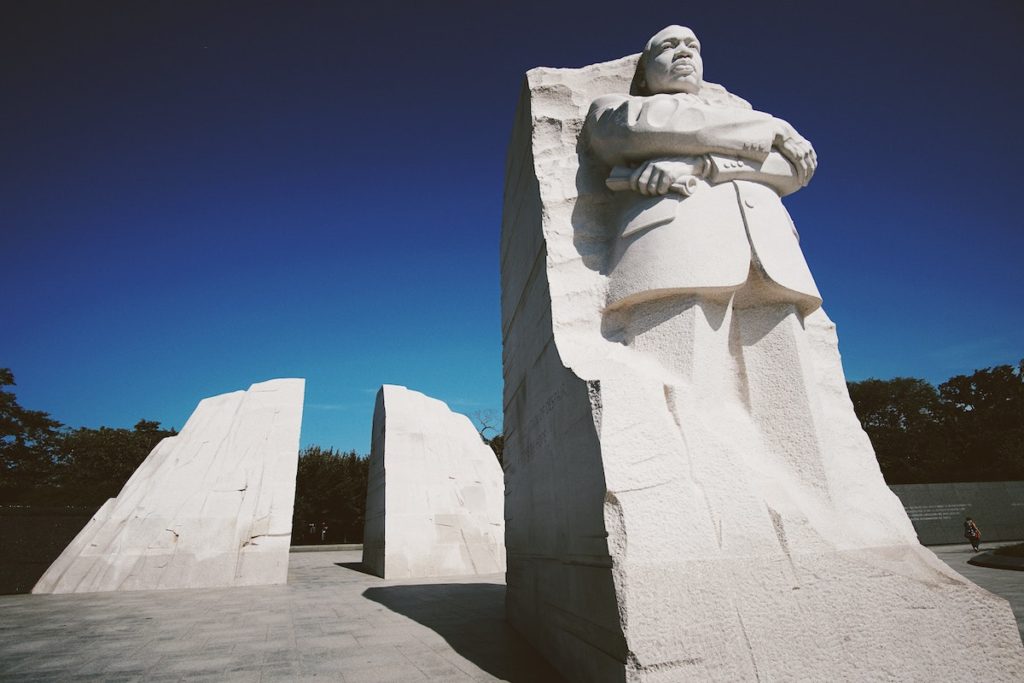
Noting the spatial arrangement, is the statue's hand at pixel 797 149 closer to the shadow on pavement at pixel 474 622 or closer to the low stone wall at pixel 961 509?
the shadow on pavement at pixel 474 622

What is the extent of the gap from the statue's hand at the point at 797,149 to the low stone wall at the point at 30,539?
10.5m

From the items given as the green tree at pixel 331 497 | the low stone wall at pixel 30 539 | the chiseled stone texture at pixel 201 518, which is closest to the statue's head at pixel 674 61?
the chiseled stone texture at pixel 201 518

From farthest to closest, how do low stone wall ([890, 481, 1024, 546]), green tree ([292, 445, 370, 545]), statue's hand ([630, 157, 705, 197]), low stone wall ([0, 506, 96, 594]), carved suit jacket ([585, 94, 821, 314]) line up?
green tree ([292, 445, 370, 545]) → low stone wall ([890, 481, 1024, 546]) → low stone wall ([0, 506, 96, 594]) → statue's hand ([630, 157, 705, 197]) → carved suit jacket ([585, 94, 821, 314])

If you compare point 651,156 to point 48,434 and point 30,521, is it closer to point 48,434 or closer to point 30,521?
point 30,521

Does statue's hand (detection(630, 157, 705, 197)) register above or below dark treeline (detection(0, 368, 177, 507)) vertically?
below

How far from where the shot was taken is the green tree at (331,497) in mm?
22828

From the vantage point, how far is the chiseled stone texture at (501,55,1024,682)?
214 cm

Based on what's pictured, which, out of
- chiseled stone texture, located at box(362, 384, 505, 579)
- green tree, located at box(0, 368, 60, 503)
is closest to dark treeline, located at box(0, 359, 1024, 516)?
green tree, located at box(0, 368, 60, 503)

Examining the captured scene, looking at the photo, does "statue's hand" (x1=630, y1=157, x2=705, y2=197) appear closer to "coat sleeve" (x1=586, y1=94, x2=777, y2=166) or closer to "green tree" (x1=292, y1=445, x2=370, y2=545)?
"coat sleeve" (x1=586, y1=94, x2=777, y2=166)

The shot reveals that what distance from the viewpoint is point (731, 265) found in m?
2.81

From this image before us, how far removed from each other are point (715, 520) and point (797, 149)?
232cm

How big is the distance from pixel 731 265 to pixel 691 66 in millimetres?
1529

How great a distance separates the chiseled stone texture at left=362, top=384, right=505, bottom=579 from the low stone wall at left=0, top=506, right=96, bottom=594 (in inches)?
192

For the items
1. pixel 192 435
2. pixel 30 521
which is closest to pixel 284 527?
pixel 192 435
